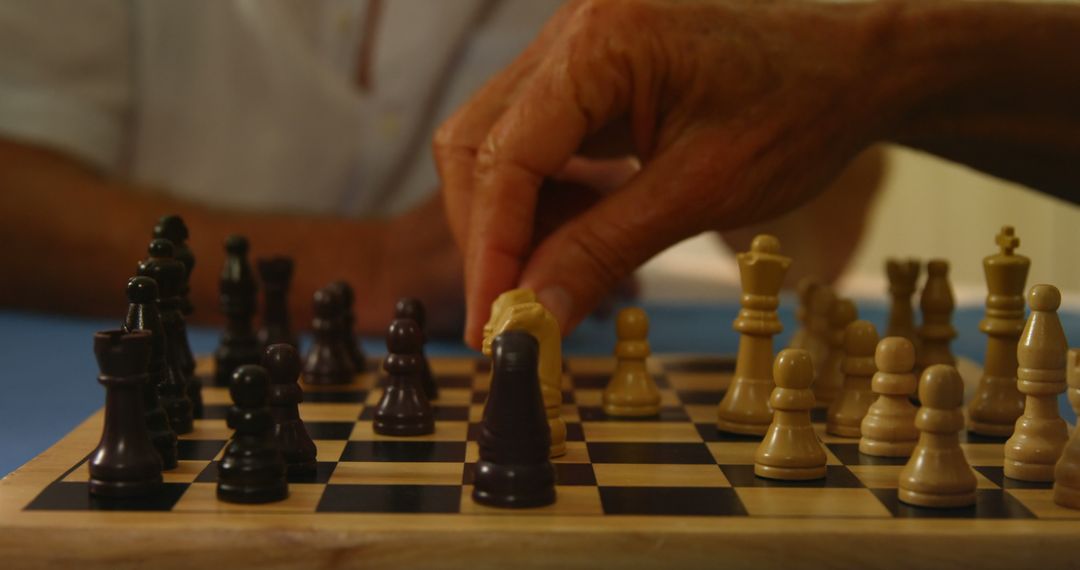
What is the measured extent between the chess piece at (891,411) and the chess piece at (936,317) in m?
0.40

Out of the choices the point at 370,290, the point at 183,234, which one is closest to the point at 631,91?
the point at 183,234

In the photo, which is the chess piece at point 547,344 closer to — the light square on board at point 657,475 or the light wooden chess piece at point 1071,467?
the light square on board at point 657,475

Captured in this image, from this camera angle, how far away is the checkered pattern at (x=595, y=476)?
40.1 inches

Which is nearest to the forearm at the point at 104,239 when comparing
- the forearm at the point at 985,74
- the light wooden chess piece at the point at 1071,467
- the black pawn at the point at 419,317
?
the black pawn at the point at 419,317

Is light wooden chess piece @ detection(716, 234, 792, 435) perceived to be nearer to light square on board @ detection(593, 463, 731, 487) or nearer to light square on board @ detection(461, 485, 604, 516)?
light square on board @ detection(593, 463, 731, 487)

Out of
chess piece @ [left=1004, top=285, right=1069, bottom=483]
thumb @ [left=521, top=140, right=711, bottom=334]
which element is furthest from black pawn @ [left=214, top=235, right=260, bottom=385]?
chess piece @ [left=1004, top=285, right=1069, bottom=483]

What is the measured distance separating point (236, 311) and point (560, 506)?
0.86 meters

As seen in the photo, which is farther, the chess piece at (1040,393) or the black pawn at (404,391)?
the black pawn at (404,391)

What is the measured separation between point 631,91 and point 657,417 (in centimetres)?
43

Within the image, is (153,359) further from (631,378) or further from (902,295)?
(902,295)

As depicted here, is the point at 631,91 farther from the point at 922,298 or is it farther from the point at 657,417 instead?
the point at 922,298

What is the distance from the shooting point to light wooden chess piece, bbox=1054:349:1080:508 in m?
1.03

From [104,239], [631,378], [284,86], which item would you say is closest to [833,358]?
[631,378]

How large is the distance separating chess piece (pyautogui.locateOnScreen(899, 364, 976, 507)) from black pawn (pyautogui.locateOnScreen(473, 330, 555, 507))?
343mm
